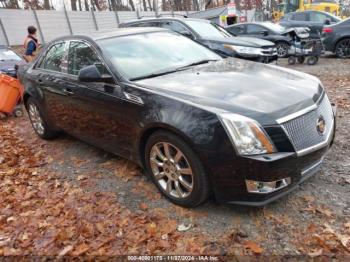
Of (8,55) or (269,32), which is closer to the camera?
(8,55)

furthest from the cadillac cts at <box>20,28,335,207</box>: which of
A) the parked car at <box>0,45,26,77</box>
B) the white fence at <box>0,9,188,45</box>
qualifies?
the white fence at <box>0,9,188,45</box>

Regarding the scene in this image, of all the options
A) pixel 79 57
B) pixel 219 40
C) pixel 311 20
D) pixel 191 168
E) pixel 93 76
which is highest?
pixel 79 57

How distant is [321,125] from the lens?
10.4 ft

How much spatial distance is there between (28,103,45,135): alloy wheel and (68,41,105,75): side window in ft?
4.81

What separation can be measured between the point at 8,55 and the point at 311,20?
1292 centimetres

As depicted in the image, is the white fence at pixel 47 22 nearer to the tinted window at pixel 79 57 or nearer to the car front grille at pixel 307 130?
the tinted window at pixel 79 57

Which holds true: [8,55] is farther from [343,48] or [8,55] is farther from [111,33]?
[343,48]

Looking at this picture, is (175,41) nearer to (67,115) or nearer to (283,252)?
(67,115)

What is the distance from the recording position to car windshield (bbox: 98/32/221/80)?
3867 millimetres

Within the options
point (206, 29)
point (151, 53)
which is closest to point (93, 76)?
point (151, 53)

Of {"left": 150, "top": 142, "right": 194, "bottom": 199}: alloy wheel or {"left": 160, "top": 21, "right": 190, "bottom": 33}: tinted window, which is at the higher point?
{"left": 160, "top": 21, "right": 190, "bottom": 33}: tinted window

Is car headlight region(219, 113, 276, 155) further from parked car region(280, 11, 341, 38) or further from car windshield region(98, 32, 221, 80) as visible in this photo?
parked car region(280, 11, 341, 38)

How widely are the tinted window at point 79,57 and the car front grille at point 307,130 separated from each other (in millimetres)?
2304

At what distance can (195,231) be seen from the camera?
3086 millimetres
